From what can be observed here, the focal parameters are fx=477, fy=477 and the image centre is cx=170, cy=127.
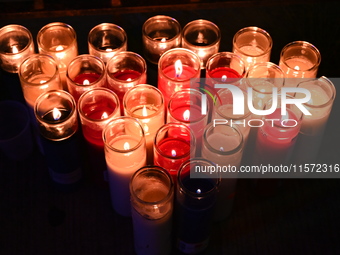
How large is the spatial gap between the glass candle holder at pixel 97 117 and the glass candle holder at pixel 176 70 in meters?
0.13

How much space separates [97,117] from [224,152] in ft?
1.10

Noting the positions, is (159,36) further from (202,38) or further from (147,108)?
(147,108)

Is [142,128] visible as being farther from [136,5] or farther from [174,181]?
[136,5]

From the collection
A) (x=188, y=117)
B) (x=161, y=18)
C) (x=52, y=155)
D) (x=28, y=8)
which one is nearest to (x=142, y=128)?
(x=188, y=117)

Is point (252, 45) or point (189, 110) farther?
point (252, 45)

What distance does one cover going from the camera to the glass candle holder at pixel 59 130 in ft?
3.56

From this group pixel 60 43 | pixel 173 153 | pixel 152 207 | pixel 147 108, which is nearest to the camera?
pixel 152 207

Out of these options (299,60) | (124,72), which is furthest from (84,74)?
(299,60)

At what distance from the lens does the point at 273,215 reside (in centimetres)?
120

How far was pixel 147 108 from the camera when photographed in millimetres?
1186

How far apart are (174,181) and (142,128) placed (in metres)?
0.14

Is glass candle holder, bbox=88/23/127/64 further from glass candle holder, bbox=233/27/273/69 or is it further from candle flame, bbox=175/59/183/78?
glass candle holder, bbox=233/27/273/69

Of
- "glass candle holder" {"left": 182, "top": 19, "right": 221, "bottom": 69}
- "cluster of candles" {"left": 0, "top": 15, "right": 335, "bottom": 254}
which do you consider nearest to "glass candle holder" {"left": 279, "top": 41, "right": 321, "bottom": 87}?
"cluster of candles" {"left": 0, "top": 15, "right": 335, "bottom": 254}

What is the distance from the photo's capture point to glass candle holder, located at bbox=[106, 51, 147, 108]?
1.16m
